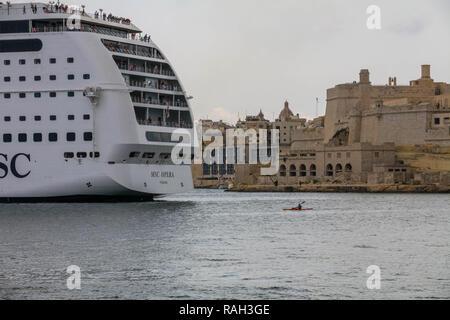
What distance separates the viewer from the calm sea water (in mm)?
19891

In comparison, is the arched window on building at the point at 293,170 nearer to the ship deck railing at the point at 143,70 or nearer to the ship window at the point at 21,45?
the ship deck railing at the point at 143,70

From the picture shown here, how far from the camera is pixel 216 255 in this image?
26234mm

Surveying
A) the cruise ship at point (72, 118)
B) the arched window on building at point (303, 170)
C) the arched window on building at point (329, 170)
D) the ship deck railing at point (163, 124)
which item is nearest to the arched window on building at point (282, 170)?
the arched window on building at point (303, 170)

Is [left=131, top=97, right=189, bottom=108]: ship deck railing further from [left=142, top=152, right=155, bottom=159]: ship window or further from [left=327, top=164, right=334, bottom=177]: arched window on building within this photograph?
[left=327, top=164, right=334, bottom=177]: arched window on building

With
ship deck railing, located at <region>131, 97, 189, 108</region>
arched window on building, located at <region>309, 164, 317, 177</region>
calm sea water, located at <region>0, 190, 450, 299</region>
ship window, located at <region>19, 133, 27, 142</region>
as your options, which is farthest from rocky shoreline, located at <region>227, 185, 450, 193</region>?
ship window, located at <region>19, 133, 27, 142</region>

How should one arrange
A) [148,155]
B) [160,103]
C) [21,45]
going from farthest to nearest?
[160,103] < [21,45] < [148,155]

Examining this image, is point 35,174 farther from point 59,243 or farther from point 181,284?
point 181,284

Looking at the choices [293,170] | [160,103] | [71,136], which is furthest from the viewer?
[293,170]

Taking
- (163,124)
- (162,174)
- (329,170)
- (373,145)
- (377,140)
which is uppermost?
(377,140)

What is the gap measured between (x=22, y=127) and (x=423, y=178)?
173ft

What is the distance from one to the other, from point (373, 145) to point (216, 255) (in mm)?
67717

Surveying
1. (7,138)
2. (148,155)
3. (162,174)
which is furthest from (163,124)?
(7,138)

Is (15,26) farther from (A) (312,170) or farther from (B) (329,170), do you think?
(A) (312,170)
